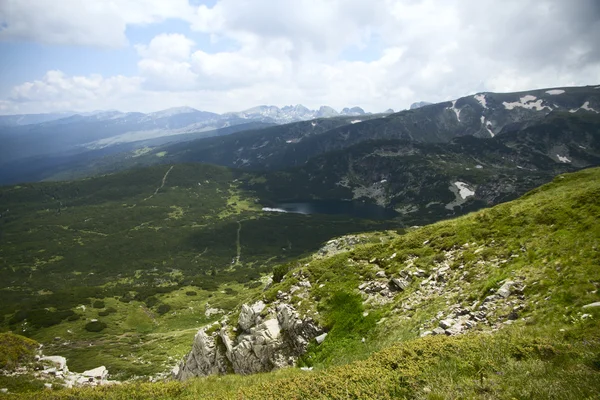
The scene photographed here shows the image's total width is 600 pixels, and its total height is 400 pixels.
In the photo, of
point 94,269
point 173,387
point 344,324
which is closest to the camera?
point 173,387

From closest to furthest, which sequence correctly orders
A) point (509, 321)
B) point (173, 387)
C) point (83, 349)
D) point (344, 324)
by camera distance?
point (509, 321) < point (173, 387) < point (344, 324) < point (83, 349)

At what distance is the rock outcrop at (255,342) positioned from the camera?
22.4 meters

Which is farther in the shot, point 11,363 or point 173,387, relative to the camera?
point 11,363

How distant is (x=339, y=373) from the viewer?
12.4 m

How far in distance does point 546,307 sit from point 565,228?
Result: 23.8 ft

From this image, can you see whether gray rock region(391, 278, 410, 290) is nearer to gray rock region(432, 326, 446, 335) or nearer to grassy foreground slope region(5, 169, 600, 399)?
grassy foreground slope region(5, 169, 600, 399)

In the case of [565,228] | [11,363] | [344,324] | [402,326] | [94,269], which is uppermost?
[565,228]

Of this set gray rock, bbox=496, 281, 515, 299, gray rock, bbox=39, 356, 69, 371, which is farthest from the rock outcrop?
gray rock, bbox=496, 281, 515, 299

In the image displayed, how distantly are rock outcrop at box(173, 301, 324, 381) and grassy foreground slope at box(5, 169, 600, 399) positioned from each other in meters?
2.03

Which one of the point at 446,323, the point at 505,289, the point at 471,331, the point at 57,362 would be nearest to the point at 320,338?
the point at 446,323

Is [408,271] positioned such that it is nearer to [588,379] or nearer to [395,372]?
[395,372]

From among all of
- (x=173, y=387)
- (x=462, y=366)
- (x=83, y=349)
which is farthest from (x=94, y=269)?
(x=462, y=366)

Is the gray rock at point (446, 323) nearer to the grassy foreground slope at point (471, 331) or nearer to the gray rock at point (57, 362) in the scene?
the grassy foreground slope at point (471, 331)

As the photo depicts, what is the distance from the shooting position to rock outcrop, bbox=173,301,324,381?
22.4 m
